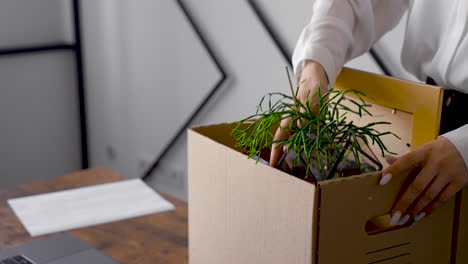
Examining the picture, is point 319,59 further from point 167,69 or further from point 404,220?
point 167,69

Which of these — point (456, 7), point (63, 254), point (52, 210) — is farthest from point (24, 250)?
point (456, 7)

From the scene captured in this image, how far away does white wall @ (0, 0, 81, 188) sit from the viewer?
3170 millimetres

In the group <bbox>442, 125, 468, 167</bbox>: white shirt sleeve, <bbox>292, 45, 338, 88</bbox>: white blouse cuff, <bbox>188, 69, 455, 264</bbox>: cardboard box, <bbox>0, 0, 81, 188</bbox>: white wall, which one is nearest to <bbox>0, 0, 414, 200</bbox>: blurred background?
<bbox>0, 0, 81, 188</bbox>: white wall

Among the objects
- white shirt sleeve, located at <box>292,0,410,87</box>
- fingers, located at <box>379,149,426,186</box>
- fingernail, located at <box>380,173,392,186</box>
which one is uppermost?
white shirt sleeve, located at <box>292,0,410,87</box>

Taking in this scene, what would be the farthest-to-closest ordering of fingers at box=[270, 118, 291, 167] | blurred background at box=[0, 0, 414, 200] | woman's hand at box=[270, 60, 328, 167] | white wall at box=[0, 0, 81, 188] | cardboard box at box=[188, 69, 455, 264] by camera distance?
white wall at box=[0, 0, 81, 188] → blurred background at box=[0, 0, 414, 200] → woman's hand at box=[270, 60, 328, 167] → fingers at box=[270, 118, 291, 167] → cardboard box at box=[188, 69, 455, 264]

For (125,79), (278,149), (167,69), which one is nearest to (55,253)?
(278,149)

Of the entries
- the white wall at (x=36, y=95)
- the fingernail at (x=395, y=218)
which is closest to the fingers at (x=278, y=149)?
the fingernail at (x=395, y=218)

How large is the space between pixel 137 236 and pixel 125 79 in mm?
2102

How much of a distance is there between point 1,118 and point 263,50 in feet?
4.91

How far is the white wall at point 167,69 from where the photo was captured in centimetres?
260

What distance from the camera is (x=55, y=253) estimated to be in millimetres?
1193

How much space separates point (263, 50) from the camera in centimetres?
259

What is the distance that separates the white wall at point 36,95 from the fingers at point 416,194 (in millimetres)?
2771

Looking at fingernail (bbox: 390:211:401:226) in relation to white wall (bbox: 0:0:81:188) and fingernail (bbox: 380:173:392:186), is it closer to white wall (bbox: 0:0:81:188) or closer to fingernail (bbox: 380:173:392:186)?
fingernail (bbox: 380:173:392:186)
